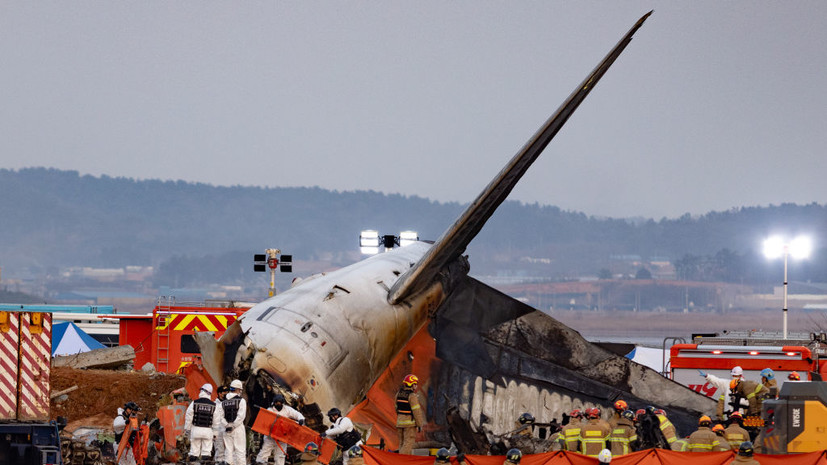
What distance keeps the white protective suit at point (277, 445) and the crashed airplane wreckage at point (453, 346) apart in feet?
3.21

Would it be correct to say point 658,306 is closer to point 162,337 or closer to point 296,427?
point 162,337

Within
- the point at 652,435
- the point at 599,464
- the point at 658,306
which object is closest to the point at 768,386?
the point at 652,435

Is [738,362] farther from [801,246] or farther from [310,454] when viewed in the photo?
[801,246]

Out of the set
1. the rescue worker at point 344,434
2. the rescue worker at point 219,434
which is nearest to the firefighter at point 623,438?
the rescue worker at point 344,434

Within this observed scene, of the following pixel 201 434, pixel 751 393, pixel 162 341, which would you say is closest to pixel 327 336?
pixel 201 434

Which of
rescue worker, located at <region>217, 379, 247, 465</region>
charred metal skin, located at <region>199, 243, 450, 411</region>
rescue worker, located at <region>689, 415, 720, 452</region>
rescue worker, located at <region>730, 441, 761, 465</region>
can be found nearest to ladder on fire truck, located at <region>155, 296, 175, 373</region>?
charred metal skin, located at <region>199, 243, 450, 411</region>

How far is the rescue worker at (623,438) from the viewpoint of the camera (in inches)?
747

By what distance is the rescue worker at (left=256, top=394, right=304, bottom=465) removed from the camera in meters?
17.9

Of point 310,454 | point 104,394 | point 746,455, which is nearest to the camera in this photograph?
point 746,455

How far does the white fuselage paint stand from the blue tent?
24208 mm

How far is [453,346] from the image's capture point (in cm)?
2395

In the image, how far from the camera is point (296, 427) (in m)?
17.9

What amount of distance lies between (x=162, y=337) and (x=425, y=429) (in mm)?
15851

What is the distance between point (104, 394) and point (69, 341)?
21.5m
